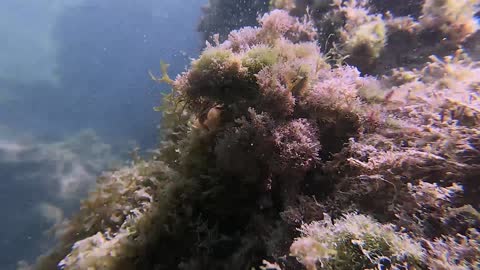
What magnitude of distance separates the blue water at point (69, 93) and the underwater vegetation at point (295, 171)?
6485mm

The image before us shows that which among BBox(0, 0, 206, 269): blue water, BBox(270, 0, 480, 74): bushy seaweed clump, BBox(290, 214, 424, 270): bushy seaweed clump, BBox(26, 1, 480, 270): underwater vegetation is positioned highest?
BBox(0, 0, 206, 269): blue water

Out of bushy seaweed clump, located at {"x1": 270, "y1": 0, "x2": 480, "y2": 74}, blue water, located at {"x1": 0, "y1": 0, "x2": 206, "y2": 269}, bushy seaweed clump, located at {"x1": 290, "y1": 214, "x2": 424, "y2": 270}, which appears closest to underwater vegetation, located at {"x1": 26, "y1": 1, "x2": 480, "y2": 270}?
bushy seaweed clump, located at {"x1": 290, "y1": 214, "x2": 424, "y2": 270}

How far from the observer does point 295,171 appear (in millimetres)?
2314

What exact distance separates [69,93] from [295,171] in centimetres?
1845

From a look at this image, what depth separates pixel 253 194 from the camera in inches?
99.6

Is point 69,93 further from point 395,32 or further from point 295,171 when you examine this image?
point 295,171

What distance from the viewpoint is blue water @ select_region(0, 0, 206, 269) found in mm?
9836

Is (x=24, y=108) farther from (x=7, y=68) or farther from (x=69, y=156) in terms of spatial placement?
(x=69, y=156)

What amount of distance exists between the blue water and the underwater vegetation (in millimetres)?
6485

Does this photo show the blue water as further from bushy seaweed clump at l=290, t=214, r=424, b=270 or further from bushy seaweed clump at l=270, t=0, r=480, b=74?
bushy seaweed clump at l=290, t=214, r=424, b=270

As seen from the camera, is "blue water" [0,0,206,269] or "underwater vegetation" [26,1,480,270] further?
"blue water" [0,0,206,269]

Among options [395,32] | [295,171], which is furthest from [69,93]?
[295,171]

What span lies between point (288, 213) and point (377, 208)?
2.03 feet

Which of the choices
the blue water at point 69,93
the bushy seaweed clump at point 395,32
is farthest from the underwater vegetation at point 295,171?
the blue water at point 69,93
